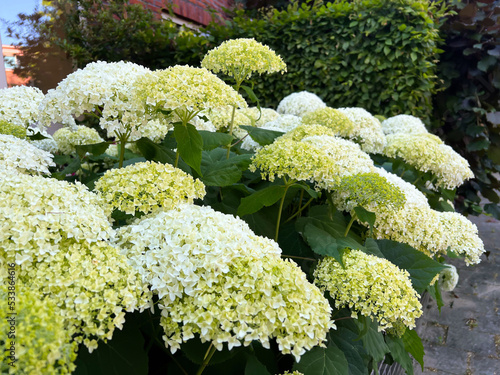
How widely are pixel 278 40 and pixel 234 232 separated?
210 inches

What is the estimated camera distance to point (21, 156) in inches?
51.0

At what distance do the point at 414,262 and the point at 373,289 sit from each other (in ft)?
1.69

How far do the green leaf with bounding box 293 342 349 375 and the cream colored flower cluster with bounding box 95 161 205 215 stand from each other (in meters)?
0.57

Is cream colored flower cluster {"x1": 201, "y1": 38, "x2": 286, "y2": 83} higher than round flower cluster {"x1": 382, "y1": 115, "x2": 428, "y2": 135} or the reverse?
higher

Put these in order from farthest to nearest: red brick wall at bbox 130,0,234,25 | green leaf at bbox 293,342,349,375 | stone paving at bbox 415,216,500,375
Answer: red brick wall at bbox 130,0,234,25 → stone paving at bbox 415,216,500,375 → green leaf at bbox 293,342,349,375

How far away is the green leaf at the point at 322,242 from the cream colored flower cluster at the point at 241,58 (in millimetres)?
848

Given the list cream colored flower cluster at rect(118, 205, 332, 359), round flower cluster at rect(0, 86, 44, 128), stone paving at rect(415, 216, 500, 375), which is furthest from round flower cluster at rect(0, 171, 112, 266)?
stone paving at rect(415, 216, 500, 375)

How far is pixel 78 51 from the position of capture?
17.2 ft

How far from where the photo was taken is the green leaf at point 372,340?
1179 mm

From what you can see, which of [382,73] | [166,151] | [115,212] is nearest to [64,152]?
[166,151]

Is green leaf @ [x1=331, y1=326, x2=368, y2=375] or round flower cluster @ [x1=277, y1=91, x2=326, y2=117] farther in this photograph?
round flower cluster @ [x1=277, y1=91, x2=326, y2=117]

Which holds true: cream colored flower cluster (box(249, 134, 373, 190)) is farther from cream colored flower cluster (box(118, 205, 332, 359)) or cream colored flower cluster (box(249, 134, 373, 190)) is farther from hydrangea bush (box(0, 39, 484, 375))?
cream colored flower cluster (box(118, 205, 332, 359))

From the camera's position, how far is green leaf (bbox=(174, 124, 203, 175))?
→ 128cm

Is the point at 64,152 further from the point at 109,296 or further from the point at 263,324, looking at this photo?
the point at 263,324
